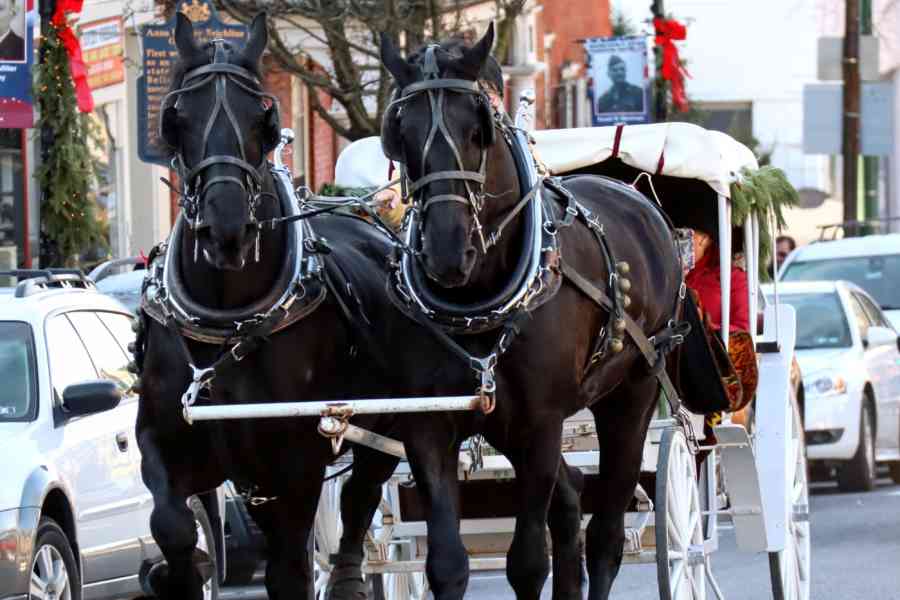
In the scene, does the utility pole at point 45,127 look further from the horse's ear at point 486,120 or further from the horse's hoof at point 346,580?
the horse's ear at point 486,120

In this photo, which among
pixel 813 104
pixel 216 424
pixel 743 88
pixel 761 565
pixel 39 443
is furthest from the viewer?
pixel 743 88

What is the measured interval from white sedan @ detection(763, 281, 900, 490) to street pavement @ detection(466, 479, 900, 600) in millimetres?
1184

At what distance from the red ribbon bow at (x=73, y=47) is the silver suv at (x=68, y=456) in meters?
5.54

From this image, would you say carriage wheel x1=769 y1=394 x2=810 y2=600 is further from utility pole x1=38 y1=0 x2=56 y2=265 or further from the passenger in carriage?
utility pole x1=38 y1=0 x2=56 y2=265

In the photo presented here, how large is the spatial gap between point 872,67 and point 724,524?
1736 cm

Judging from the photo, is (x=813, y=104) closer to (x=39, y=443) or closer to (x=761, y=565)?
(x=761, y=565)

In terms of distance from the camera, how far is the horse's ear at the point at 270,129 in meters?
7.46

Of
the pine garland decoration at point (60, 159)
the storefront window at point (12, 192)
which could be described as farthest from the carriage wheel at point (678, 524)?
the storefront window at point (12, 192)

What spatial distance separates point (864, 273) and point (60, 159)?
31.0 ft

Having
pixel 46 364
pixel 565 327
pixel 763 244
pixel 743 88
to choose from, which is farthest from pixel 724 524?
pixel 743 88

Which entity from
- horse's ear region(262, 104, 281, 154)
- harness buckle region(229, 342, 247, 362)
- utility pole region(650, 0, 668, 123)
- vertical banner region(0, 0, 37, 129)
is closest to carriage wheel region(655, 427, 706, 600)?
harness buckle region(229, 342, 247, 362)

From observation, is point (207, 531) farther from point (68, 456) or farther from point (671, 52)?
point (671, 52)

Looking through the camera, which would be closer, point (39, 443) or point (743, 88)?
point (39, 443)

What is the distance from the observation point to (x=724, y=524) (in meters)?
17.1
